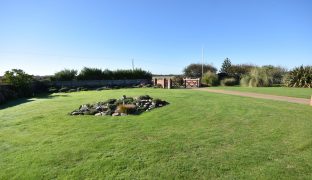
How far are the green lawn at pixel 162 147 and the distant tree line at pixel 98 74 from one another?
1935cm

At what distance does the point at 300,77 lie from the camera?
927 inches

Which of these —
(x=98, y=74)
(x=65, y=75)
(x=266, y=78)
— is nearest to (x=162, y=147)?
(x=266, y=78)

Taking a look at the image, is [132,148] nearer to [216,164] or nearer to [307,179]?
[216,164]

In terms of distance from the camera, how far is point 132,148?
17.1 ft

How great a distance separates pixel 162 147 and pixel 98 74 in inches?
988

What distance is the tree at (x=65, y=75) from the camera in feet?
87.1

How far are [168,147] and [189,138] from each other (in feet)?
2.44

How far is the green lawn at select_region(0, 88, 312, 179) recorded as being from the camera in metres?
4.14

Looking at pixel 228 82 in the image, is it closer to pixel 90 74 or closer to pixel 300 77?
pixel 300 77

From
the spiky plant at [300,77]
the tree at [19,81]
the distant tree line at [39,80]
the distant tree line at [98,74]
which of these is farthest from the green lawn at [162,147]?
the distant tree line at [98,74]

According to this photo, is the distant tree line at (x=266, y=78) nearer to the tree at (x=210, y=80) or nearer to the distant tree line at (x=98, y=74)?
the tree at (x=210, y=80)

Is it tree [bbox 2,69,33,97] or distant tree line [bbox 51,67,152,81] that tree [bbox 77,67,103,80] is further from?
tree [bbox 2,69,33,97]

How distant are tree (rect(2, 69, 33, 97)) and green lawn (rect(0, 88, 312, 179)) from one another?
12.7 m

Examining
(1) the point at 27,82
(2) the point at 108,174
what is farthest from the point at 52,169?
(1) the point at 27,82
